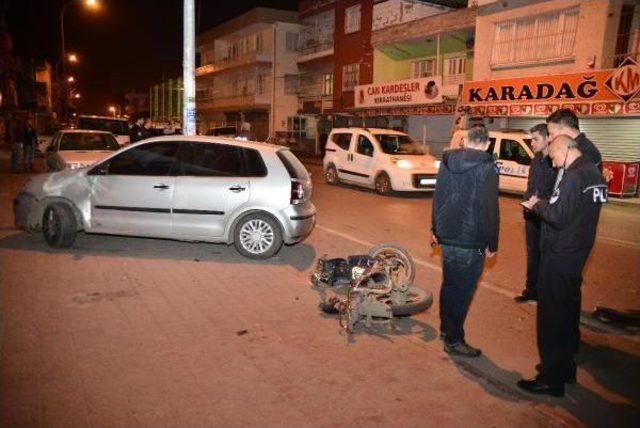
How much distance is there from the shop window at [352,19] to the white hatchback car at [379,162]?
1634 cm

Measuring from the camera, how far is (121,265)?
691cm

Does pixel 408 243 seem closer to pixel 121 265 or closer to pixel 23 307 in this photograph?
pixel 121 265

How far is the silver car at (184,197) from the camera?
7.29m

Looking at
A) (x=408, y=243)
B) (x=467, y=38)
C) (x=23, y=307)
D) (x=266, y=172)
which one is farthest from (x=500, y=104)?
(x=23, y=307)

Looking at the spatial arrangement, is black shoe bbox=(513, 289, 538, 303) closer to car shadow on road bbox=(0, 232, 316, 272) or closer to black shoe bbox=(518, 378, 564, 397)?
black shoe bbox=(518, 378, 564, 397)

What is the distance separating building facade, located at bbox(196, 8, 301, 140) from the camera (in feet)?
134

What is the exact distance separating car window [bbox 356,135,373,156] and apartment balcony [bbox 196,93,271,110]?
26909 millimetres

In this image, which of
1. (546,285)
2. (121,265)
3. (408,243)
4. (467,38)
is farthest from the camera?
(467,38)

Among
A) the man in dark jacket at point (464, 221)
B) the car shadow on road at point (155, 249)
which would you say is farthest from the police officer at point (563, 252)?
the car shadow on road at point (155, 249)

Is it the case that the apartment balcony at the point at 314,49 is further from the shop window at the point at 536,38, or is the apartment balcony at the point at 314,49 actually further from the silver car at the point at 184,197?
the silver car at the point at 184,197

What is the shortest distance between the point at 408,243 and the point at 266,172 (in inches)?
113

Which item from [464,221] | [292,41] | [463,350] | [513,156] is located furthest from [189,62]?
[292,41]

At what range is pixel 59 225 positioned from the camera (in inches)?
293

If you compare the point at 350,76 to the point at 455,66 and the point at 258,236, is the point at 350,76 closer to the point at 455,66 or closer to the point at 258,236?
the point at 455,66
